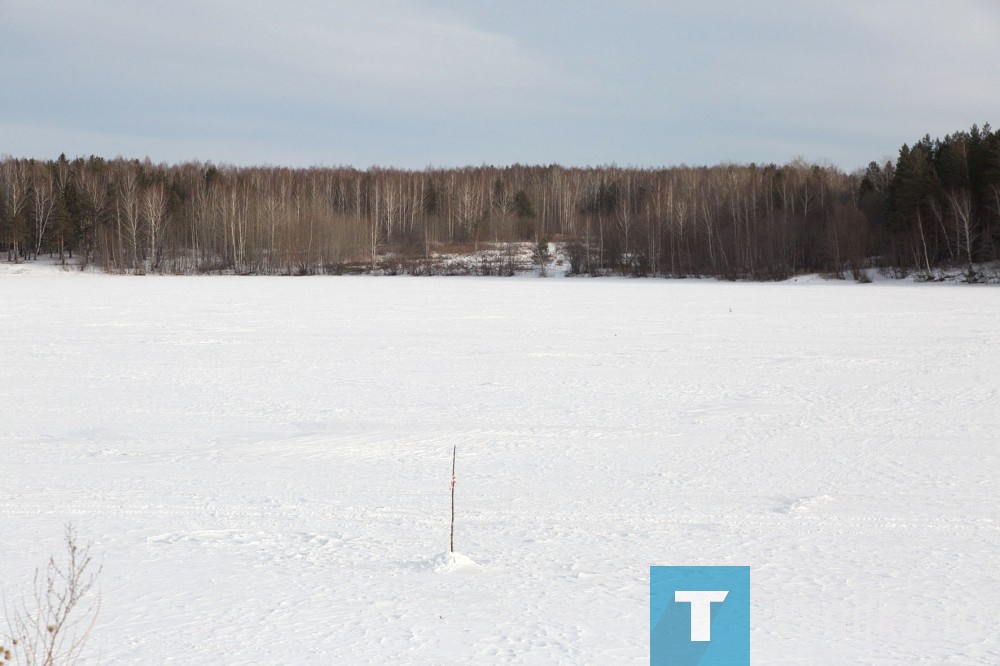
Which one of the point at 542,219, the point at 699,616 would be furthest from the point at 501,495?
the point at 542,219

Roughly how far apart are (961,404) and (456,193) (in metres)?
88.4

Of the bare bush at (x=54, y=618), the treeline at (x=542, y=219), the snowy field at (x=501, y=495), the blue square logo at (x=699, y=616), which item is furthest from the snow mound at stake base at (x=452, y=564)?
the treeline at (x=542, y=219)

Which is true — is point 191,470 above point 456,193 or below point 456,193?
below

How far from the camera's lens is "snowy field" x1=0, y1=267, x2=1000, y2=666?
194 inches

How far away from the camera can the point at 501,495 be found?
7.61 m

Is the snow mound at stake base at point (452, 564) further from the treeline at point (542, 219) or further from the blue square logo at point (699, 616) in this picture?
the treeline at point (542, 219)

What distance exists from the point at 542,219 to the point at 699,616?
9585 cm

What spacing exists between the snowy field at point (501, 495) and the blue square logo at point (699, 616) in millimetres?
108

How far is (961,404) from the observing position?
39.1ft

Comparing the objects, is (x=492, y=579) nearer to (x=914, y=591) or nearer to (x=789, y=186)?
(x=914, y=591)

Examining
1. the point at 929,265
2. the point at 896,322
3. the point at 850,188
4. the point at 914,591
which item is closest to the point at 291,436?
the point at 914,591

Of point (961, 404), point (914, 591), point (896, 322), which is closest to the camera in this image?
point (914, 591)

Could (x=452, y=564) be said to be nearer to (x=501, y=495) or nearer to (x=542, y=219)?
(x=501, y=495)

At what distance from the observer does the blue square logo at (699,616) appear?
4621mm
